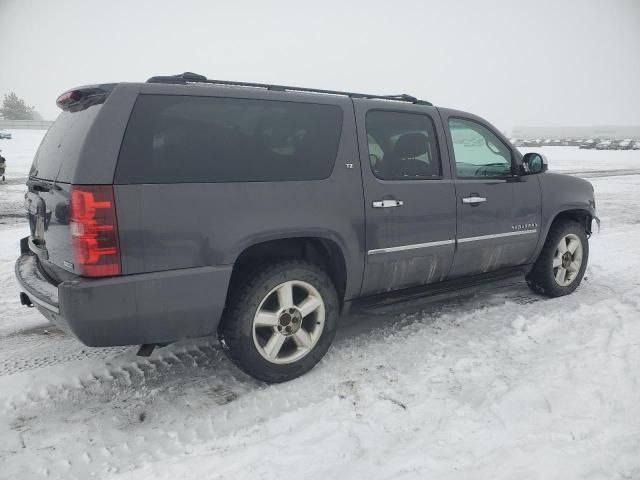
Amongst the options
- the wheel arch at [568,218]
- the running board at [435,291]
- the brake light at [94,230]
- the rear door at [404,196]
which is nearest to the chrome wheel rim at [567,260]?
the wheel arch at [568,218]

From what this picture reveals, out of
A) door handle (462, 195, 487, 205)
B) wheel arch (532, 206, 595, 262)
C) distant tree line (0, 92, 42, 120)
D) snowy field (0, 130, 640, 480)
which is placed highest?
distant tree line (0, 92, 42, 120)

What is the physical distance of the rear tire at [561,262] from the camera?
4645 millimetres

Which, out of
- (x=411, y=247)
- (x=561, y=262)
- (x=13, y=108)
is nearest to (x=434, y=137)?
(x=411, y=247)

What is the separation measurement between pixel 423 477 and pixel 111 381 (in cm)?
207

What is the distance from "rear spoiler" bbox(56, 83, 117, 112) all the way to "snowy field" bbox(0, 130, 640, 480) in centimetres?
175

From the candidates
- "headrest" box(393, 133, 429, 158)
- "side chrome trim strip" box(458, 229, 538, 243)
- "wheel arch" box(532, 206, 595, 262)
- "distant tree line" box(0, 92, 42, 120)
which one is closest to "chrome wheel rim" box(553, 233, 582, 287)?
"wheel arch" box(532, 206, 595, 262)

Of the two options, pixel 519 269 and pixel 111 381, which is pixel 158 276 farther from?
pixel 519 269

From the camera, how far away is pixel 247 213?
277cm

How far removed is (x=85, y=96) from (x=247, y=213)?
113cm

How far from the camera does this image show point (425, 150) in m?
3.74

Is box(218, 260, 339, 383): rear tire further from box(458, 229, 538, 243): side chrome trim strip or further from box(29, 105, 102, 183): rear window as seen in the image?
box(458, 229, 538, 243): side chrome trim strip

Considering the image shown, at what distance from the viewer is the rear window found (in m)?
2.51

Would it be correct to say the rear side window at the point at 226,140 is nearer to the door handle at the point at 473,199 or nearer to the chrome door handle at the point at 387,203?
the chrome door handle at the point at 387,203

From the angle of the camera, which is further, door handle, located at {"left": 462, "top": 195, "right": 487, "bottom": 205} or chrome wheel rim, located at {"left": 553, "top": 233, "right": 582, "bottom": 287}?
chrome wheel rim, located at {"left": 553, "top": 233, "right": 582, "bottom": 287}
